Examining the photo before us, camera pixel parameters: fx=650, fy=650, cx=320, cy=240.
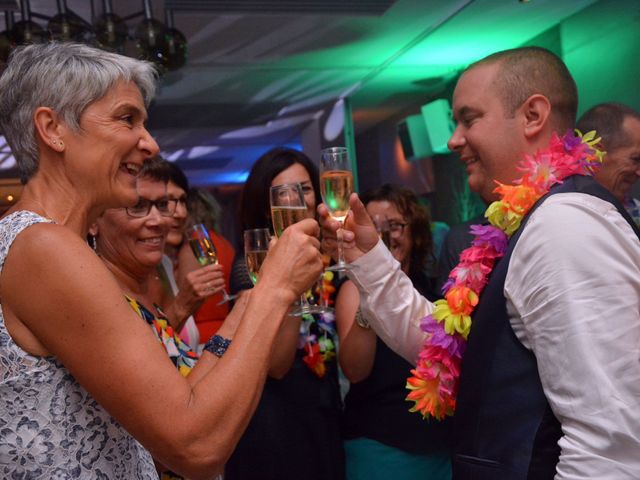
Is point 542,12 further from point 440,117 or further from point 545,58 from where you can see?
point 545,58

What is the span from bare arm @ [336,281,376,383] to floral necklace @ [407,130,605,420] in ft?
1.34

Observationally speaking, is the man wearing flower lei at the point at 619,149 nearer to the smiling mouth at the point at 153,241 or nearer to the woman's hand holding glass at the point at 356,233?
the woman's hand holding glass at the point at 356,233

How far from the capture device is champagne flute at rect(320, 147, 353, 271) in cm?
161

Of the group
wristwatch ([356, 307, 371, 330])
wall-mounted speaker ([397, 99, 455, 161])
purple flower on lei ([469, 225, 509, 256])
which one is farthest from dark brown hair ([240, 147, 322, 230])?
wall-mounted speaker ([397, 99, 455, 161])

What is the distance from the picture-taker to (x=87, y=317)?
102cm

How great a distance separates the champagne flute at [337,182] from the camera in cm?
161

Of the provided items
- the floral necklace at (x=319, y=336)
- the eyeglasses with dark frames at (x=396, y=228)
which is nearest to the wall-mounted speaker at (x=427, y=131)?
the eyeglasses with dark frames at (x=396, y=228)

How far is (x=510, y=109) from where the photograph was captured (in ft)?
4.95

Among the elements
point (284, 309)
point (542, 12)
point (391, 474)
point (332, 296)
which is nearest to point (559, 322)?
point (284, 309)

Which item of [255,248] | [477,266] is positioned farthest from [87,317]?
[477,266]

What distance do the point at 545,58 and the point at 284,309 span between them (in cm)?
89

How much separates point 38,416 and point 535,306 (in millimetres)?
891

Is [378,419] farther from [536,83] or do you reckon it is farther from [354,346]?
[536,83]

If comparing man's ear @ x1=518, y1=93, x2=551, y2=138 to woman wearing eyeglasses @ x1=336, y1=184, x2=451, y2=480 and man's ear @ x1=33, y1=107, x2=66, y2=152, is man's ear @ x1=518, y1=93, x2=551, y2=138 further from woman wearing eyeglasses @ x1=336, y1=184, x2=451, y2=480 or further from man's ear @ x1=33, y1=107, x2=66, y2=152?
man's ear @ x1=33, y1=107, x2=66, y2=152
